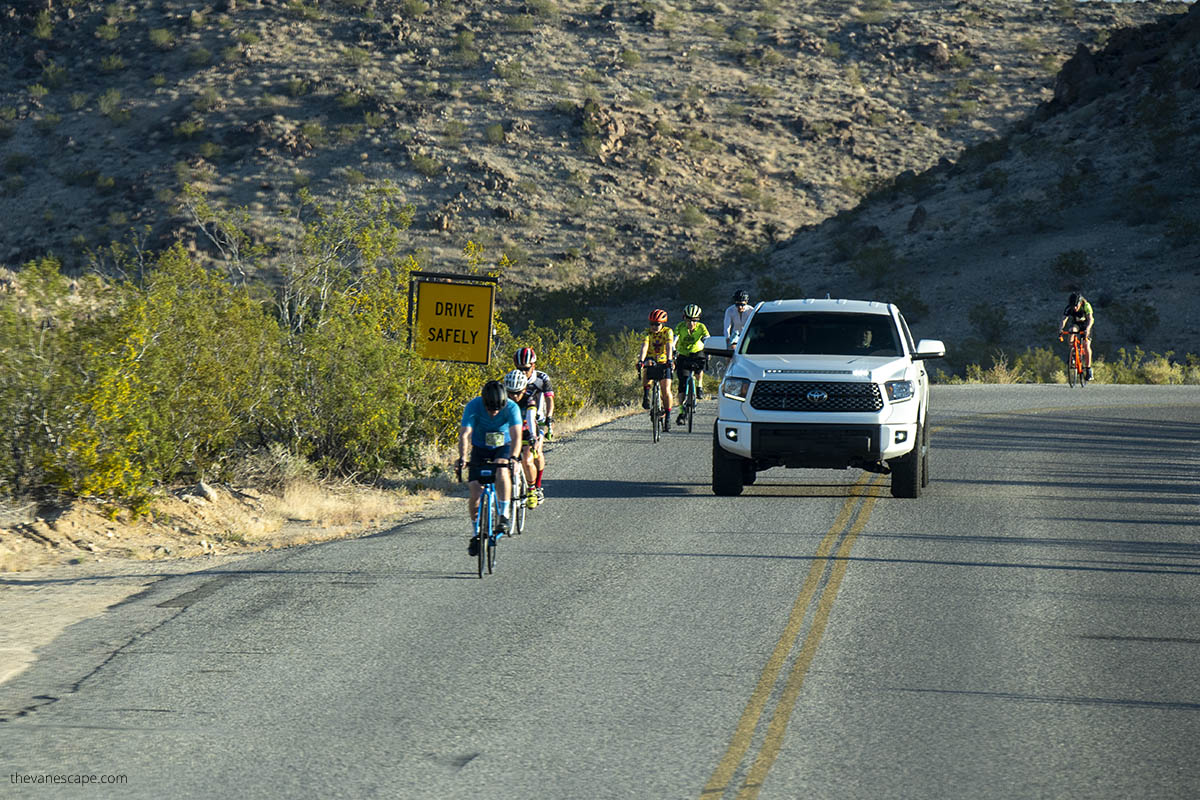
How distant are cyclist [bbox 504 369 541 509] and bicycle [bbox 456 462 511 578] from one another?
Answer: 3.34 ft

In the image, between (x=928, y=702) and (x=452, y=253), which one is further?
(x=452, y=253)

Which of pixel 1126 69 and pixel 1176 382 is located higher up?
pixel 1126 69

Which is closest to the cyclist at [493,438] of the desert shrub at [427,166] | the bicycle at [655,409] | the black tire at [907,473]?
the black tire at [907,473]

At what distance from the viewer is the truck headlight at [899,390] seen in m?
14.6

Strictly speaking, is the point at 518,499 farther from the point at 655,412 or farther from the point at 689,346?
the point at 689,346

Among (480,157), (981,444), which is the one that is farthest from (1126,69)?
(981,444)

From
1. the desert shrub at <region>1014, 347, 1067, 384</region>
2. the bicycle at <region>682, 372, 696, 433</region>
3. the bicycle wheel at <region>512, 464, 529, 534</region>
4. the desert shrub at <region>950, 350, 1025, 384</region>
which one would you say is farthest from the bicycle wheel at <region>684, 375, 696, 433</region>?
the desert shrub at <region>1014, 347, 1067, 384</region>

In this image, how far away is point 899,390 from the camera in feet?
48.2

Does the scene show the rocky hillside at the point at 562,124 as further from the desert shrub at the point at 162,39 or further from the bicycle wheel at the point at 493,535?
the bicycle wheel at the point at 493,535

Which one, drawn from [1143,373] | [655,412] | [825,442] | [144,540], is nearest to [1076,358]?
[1143,373]

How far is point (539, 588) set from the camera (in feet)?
35.2

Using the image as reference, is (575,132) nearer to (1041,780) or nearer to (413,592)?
(413,592)

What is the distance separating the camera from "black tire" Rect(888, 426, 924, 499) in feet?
49.0

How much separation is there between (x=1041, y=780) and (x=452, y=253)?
5325 cm
